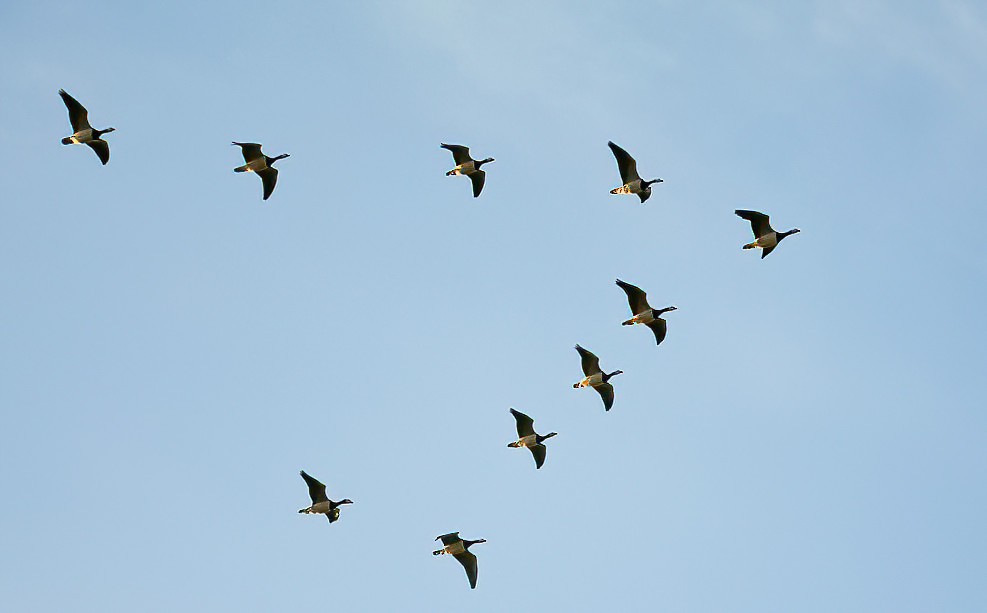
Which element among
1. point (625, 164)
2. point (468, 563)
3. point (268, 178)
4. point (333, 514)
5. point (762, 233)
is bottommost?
point (468, 563)

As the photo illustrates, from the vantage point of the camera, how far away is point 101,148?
56.0m

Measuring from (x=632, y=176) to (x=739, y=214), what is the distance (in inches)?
182

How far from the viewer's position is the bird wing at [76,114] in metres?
55.1

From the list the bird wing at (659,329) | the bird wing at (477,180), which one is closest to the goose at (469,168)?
the bird wing at (477,180)

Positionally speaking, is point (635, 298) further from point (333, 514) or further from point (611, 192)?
point (333, 514)

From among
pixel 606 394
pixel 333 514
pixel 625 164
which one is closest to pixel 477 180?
pixel 625 164

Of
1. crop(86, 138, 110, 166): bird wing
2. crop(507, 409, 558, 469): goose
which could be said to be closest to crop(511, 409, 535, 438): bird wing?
crop(507, 409, 558, 469): goose

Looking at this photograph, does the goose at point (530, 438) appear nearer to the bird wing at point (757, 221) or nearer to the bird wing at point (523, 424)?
the bird wing at point (523, 424)

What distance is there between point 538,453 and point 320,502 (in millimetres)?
9363

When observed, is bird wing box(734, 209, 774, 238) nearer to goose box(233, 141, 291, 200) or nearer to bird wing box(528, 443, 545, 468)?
bird wing box(528, 443, 545, 468)

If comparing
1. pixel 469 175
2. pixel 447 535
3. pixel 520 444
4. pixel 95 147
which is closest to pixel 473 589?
pixel 447 535

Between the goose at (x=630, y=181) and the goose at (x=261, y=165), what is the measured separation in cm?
1404

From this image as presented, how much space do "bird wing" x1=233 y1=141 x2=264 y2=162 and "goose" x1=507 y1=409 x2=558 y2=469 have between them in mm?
15250

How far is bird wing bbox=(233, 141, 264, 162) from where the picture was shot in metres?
56.5
